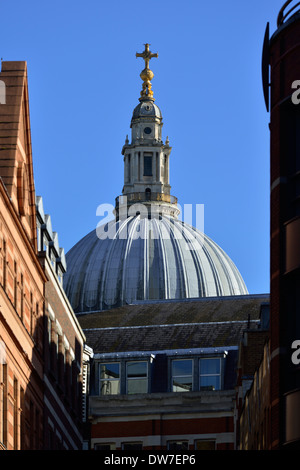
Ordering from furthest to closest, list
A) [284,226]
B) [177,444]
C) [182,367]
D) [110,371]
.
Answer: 1. [110,371]
2. [182,367]
3. [177,444]
4. [284,226]

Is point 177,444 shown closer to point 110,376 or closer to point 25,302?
point 110,376

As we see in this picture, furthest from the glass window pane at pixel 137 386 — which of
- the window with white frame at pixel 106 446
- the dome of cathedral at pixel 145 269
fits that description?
the dome of cathedral at pixel 145 269

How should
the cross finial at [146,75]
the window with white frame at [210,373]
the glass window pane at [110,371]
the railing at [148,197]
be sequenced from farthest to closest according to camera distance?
the cross finial at [146,75] < the railing at [148,197] < the glass window pane at [110,371] < the window with white frame at [210,373]

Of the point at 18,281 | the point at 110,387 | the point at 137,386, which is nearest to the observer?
the point at 18,281

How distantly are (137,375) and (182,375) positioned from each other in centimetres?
253

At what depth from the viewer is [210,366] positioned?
92188 millimetres

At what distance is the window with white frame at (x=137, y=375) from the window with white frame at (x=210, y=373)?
9.87 ft

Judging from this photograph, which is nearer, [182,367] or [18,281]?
[18,281]

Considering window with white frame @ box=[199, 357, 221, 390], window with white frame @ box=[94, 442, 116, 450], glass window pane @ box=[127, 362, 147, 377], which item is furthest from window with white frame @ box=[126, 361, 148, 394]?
window with white frame @ box=[94, 442, 116, 450]

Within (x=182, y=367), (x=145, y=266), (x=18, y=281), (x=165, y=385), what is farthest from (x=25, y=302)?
(x=145, y=266)

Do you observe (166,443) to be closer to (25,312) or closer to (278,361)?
(25,312)

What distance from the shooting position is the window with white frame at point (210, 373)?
91.6 meters

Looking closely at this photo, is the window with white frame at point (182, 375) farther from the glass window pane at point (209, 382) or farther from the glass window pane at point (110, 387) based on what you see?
the glass window pane at point (110, 387)

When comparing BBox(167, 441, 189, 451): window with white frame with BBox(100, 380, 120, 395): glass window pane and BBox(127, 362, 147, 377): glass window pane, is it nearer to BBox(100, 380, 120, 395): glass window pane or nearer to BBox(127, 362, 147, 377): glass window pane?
BBox(100, 380, 120, 395): glass window pane
